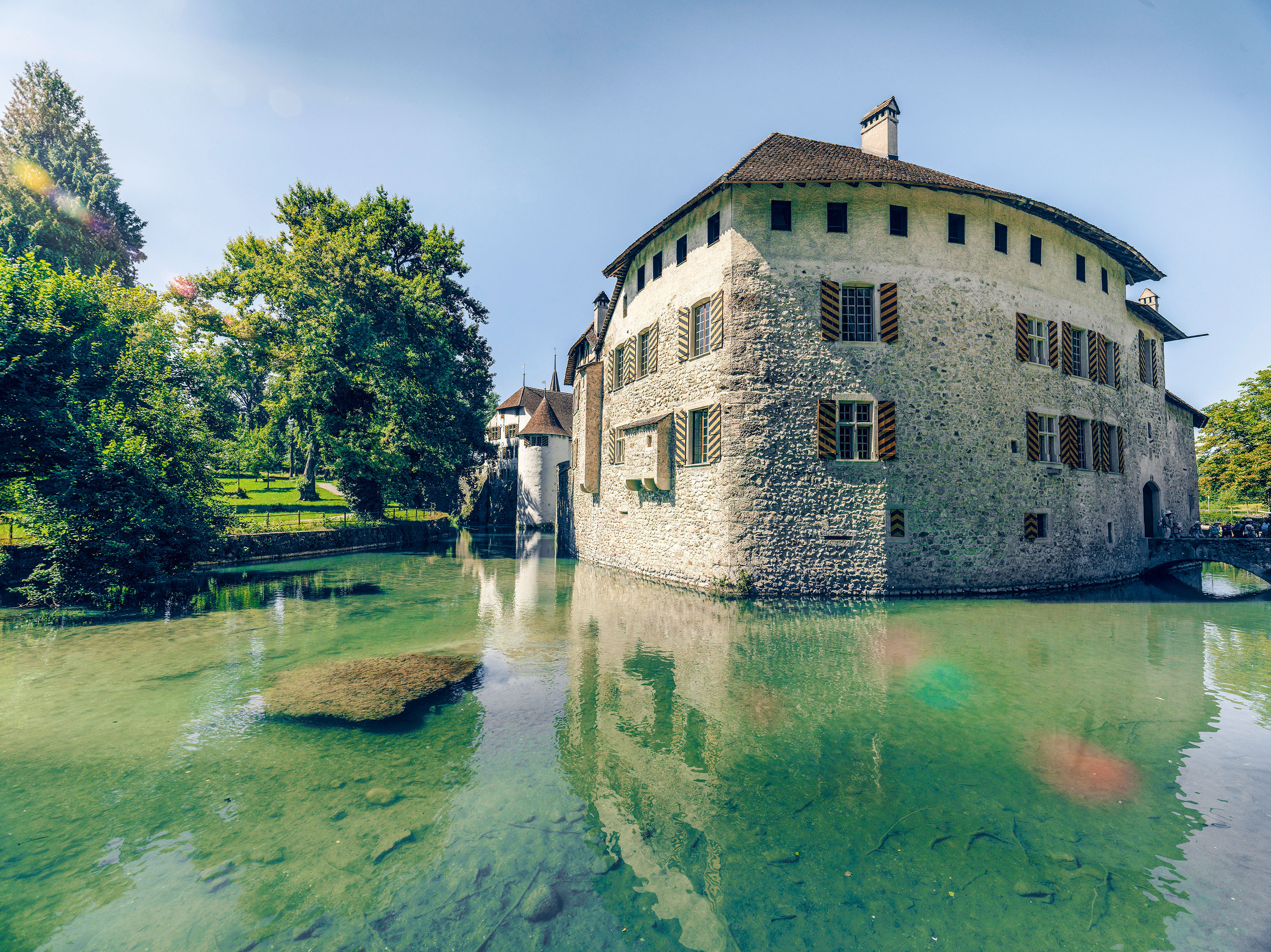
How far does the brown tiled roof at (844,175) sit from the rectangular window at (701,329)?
9.98ft

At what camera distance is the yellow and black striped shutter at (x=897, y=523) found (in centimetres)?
1595

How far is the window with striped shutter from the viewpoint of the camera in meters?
17.9

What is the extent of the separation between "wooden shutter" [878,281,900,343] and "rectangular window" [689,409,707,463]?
544 cm

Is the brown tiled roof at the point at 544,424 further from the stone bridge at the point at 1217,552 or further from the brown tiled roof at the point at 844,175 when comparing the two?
the stone bridge at the point at 1217,552

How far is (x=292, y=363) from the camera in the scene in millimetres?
25516

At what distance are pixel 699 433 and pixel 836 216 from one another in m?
7.27

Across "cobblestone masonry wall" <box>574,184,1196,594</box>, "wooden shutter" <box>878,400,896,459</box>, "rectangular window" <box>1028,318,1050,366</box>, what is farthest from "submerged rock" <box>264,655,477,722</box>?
"rectangular window" <box>1028,318,1050,366</box>

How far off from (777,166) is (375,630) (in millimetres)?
15881

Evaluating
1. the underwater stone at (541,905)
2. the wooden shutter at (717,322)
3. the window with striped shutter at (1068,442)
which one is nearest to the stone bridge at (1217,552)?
the window with striped shutter at (1068,442)

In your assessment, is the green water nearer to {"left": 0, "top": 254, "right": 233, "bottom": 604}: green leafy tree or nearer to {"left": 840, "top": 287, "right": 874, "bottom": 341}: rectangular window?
{"left": 0, "top": 254, "right": 233, "bottom": 604}: green leafy tree

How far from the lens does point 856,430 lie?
16.1 meters

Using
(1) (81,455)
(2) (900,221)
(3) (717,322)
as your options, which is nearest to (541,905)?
(3) (717,322)

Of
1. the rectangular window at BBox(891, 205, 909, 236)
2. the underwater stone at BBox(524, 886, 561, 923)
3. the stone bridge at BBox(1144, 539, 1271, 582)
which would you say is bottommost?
the underwater stone at BBox(524, 886, 561, 923)

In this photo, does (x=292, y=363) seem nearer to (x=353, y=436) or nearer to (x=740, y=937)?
(x=353, y=436)
